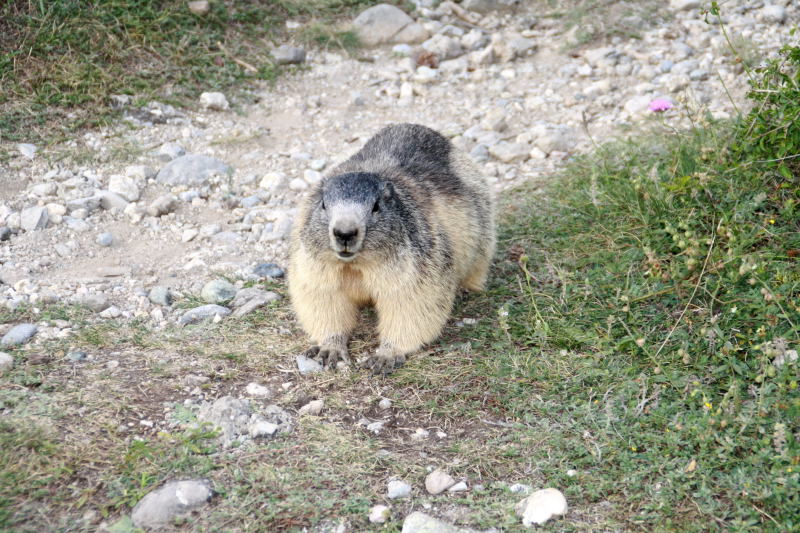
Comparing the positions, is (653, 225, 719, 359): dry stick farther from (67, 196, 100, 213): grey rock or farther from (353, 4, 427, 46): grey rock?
(353, 4, 427, 46): grey rock

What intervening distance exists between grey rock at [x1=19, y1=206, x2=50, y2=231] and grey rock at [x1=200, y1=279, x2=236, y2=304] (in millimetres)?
1626

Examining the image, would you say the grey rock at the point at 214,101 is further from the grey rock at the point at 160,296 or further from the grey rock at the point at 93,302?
the grey rock at the point at 93,302

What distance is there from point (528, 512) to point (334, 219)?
1.89 metres

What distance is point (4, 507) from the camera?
3.20 m

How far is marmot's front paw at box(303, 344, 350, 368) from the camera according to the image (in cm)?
468

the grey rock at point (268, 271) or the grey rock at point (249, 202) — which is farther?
the grey rock at point (249, 202)

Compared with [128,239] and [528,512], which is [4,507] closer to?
[528,512]

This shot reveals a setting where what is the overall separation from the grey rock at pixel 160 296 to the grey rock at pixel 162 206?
124cm

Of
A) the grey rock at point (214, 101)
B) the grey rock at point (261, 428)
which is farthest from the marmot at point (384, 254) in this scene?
the grey rock at point (214, 101)

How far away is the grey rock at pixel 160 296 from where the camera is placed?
5203 mm

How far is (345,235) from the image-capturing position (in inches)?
164

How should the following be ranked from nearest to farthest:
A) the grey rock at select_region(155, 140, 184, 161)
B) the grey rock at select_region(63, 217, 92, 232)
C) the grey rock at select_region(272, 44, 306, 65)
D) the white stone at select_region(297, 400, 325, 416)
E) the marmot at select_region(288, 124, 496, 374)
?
the white stone at select_region(297, 400, 325, 416) → the marmot at select_region(288, 124, 496, 374) → the grey rock at select_region(63, 217, 92, 232) → the grey rock at select_region(155, 140, 184, 161) → the grey rock at select_region(272, 44, 306, 65)

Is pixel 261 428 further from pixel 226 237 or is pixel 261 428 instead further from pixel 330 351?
pixel 226 237

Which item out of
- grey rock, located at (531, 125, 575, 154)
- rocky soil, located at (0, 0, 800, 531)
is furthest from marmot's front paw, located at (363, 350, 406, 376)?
grey rock, located at (531, 125, 575, 154)
